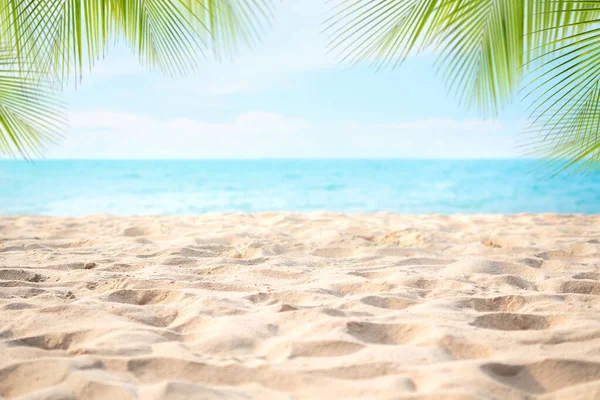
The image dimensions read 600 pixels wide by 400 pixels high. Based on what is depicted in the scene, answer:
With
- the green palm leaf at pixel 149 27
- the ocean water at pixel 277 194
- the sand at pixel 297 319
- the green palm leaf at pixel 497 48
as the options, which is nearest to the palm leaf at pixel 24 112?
the green palm leaf at pixel 149 27

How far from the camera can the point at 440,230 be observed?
12.0 feet

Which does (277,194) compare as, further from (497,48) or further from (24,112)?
(497,48)

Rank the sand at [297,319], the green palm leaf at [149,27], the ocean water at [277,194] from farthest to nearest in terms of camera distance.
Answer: the ocean water at [277,194] → the green palm leaf at [149,27] → the sand at [297,319]

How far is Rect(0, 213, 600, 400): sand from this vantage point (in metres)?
1.13

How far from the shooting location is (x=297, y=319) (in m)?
1.53

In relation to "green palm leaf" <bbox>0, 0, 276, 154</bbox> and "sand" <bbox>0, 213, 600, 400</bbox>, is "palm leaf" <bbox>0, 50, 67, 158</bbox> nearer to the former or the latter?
"green palm leaf" <bbox>0, 0, 276, 154</bbox>

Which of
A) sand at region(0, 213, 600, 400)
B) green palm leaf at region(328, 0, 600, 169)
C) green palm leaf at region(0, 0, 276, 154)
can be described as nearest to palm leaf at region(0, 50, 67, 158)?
green palm leaf at region(0, 0, 276, 154)

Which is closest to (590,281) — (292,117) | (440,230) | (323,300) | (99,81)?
(323,300)

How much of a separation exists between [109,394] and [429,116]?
3884 cm

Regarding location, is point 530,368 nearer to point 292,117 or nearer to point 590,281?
point 590,281

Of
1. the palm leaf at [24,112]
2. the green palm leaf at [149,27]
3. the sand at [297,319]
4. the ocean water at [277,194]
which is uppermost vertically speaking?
the green palm leaf at [149,27]

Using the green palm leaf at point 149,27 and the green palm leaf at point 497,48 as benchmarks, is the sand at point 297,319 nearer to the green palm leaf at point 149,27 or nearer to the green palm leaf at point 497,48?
the green palm leaf at point 497,48

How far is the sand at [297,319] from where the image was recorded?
1134mm

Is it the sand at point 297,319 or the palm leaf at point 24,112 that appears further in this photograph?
the palm leaf at point 24,112
